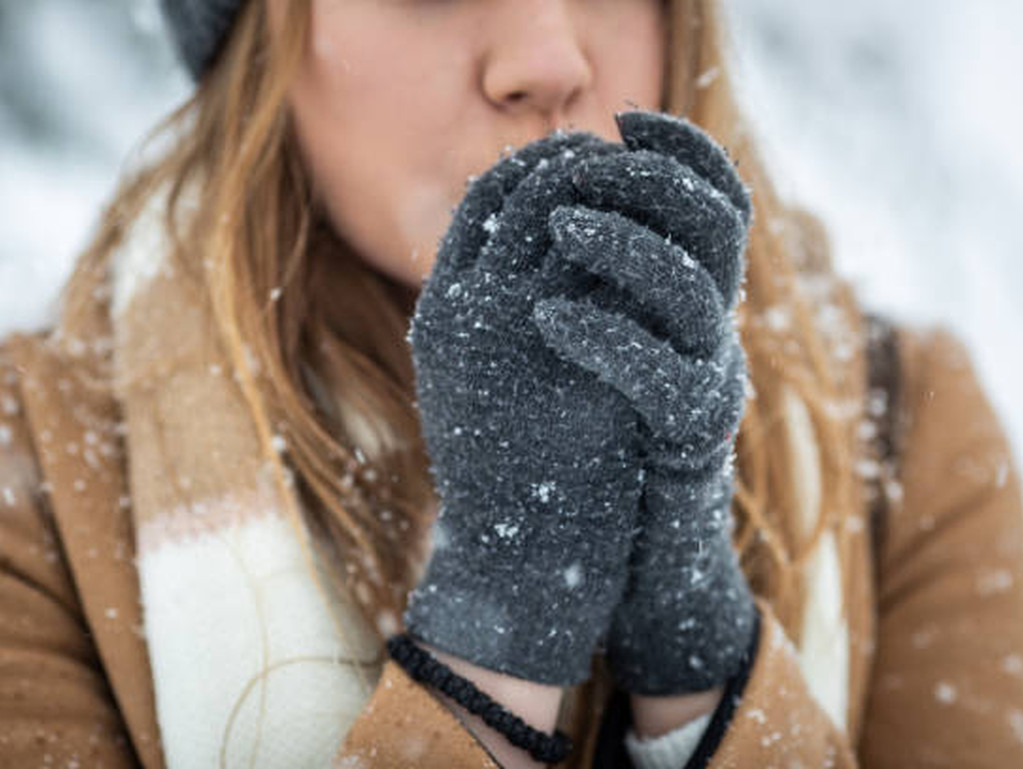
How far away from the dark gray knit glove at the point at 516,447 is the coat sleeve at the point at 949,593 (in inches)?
24.1

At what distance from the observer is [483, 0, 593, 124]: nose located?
0.88 meters

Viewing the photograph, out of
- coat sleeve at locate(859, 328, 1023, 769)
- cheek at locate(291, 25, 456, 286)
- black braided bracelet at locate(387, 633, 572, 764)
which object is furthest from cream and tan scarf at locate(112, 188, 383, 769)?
coat sleeve at locate(859, 328, 1023, 769)

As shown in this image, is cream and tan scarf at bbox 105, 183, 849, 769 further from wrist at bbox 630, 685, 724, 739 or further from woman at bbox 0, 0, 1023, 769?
wrist at bbox 630, 685, 724, 739

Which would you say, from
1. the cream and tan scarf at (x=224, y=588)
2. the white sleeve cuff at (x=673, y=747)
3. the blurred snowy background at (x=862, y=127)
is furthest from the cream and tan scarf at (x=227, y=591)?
the blurred snowy background at (x=862, y=127)

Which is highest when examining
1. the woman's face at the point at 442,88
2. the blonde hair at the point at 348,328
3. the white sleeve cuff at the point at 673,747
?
the woman's face at the point at 442,88

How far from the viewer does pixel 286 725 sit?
915mm

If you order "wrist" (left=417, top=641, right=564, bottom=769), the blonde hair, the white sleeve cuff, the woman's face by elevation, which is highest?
the woman's face

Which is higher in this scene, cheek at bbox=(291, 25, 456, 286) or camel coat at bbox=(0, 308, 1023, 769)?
cheek at bbox=(291, 25, 456, 286)

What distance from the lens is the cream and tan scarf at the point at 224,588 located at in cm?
92

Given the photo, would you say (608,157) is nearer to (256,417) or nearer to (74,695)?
(256,417)

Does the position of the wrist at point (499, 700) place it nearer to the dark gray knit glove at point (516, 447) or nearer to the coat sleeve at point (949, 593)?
the dark gray knit glove at point (516, 447)

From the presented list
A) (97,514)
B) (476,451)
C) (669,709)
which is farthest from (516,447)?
(97,514)

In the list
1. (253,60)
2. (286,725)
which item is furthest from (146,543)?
(253,60)

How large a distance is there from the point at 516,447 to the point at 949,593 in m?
0.80
